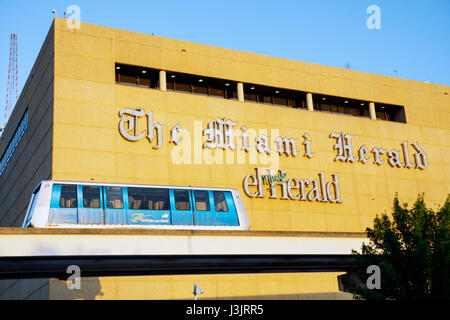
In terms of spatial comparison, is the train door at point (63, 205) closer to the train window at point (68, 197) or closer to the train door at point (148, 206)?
the train window at point (68, 197)

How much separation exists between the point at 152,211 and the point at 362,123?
81.8ft

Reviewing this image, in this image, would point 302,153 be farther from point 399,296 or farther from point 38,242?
point 38,242

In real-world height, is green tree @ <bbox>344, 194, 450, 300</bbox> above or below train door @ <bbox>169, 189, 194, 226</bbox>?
below

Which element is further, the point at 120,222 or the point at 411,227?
the point at 120,222

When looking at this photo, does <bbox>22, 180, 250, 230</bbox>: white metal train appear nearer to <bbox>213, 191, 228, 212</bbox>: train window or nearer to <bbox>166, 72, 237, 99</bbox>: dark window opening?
<bbox>213, 191, 228, 212</bbox>: train window

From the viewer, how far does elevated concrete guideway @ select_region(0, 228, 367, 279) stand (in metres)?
19.8

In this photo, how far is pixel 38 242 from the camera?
1969 cm

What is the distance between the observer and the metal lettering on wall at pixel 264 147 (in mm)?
37613

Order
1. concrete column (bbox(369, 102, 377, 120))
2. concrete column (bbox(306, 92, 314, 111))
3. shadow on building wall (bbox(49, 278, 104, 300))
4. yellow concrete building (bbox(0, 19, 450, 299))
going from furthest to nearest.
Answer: concrete column (bbox(369, 102, 377, 120))
concrete column (bbox(306, 92, 314, 111))
yellow concrete building (bbox(0, 19, 450, 299))
shadow on building wall (bbox(49, 278, 104, 300))

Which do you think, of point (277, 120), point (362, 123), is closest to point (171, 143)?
point (277, 120)

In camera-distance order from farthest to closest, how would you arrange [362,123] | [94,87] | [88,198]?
[362,123] < [94,87] < [88,198]

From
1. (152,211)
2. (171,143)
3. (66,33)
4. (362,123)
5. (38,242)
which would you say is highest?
(66,33)

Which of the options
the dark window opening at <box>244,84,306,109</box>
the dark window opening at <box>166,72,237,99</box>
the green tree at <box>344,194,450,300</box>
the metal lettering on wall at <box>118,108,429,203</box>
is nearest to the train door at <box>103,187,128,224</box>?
the green tree at <box>344,194,450,300</box>

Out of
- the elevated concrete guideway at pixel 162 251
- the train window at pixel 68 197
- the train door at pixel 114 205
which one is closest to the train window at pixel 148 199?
the train door at pixel 114 205
